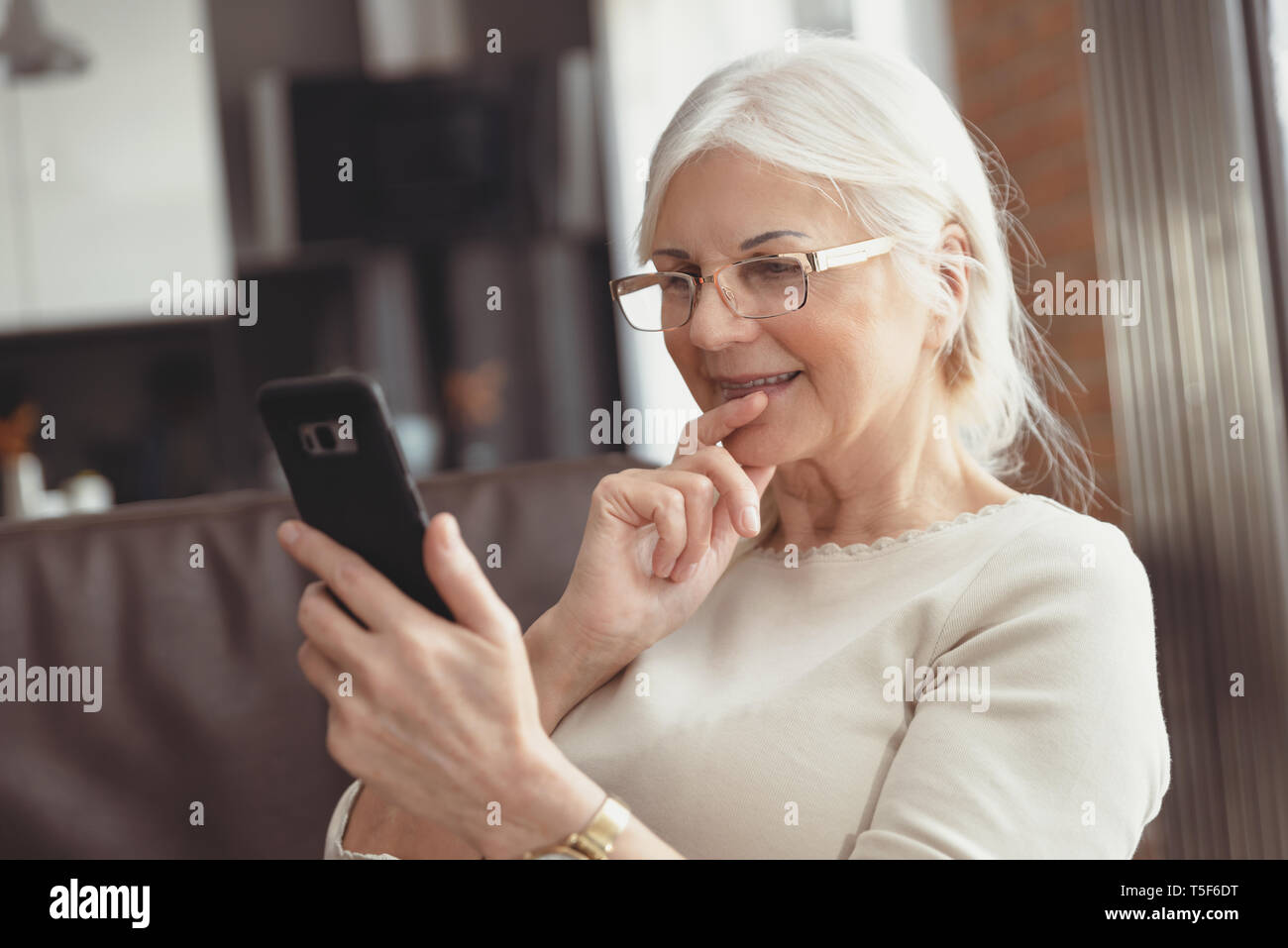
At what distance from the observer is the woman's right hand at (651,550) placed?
1.06 meters

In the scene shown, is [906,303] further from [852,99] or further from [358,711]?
[358,711]

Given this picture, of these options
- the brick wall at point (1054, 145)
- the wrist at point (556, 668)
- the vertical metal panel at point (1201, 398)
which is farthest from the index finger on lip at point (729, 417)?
the brick wall at point (1054, 145)

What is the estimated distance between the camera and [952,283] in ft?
3.92

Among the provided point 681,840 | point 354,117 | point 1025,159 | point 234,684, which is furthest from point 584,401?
point 681,840

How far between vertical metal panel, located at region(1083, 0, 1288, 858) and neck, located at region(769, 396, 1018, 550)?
104 cm

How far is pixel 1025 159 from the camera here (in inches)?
113

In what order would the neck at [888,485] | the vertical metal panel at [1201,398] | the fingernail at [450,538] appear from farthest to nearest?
1. the vertical metal panel at [1201,398]
2. the neck at [888,485]
3. the fingernail at [450,538]

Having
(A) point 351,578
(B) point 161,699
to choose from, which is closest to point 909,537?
(A) point 351,578

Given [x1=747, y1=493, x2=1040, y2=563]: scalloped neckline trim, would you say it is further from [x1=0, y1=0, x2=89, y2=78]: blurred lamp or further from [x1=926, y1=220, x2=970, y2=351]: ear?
[x1=0, y1=0, x2=89, y2=78]: blurred lamp

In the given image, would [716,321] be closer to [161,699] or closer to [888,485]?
[888,485]

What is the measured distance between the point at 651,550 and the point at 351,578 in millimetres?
454

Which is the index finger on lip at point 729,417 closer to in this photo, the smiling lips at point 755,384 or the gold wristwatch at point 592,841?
the smiling lips at point 755,384
